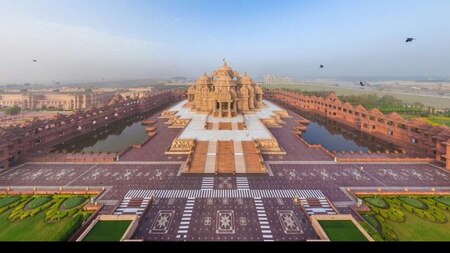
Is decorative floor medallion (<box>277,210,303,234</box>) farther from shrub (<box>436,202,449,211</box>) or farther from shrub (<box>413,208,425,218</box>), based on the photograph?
shrub (<box>436,202,449,211</box>)

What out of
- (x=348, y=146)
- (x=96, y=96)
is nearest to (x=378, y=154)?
(x=348, y=146)

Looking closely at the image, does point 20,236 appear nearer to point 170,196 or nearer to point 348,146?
point 170,196

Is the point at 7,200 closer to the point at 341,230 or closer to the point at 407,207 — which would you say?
the point at 341,230

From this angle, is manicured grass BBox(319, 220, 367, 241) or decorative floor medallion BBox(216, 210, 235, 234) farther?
decorative floor medallion BBox(216, 210, 235, 234)

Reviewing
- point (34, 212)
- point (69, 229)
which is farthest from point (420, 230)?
point (34, 212)

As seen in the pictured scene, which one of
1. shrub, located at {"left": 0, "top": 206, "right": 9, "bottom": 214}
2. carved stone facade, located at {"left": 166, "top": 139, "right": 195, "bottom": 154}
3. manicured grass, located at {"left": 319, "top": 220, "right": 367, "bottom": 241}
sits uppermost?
carved stone facade, located at {"left": 166, "top": 139, "right": 195, "bottom": 154}

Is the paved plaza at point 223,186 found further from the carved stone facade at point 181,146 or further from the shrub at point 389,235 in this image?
the shrub at point 389,235

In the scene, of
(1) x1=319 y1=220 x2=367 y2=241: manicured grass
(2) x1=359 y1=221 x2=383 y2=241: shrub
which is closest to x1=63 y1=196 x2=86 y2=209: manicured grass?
(1) x1=319 y1=220 x2=367 y2=241: manicured grass

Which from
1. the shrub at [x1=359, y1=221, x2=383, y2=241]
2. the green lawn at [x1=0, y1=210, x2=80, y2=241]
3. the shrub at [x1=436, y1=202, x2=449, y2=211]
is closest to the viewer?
the shrub at [x1=359, y1=221, x2=383, y2=241]
